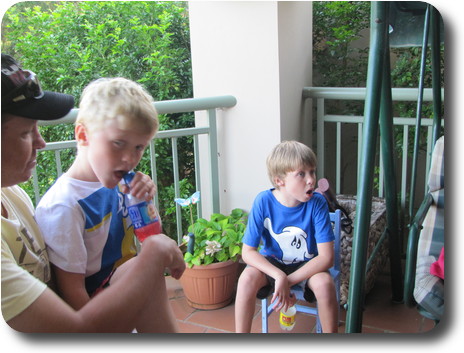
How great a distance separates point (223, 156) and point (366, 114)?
1.94 feet

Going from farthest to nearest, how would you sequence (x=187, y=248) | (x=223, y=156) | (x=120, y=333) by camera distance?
(x=187, y=248), (x=223, y=156), (x=120, y=333)

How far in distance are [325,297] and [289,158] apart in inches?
17.2

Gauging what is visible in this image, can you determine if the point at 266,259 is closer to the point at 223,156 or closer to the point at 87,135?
the point at 223,156

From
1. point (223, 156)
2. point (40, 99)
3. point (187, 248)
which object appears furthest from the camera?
point (187, 248)

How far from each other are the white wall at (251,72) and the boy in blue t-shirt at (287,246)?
11 centimetres

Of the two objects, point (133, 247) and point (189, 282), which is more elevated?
point (133, 247)

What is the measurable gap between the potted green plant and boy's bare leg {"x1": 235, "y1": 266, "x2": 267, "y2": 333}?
237 mm

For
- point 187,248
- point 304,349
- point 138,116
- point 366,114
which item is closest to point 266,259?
point 187,248

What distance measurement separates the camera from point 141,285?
0.72 m

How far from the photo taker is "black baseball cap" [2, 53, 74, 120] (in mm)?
658

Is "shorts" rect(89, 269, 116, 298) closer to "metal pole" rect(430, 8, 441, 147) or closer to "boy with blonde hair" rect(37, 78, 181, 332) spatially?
"boy with blonde hair" rect(37, 78, 181, 332)

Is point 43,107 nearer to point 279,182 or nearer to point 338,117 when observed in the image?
point 279,182

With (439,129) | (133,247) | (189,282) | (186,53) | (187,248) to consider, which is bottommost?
(189,282)

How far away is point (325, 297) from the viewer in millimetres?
1312
